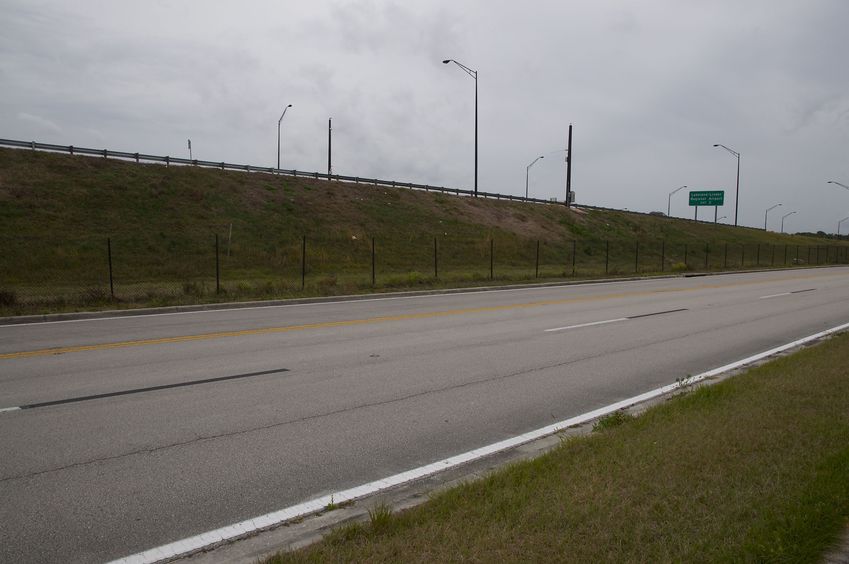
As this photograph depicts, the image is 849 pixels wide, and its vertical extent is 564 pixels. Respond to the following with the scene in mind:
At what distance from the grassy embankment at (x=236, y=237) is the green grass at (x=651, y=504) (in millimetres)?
14605

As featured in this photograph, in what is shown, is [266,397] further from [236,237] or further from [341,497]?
[236,237]

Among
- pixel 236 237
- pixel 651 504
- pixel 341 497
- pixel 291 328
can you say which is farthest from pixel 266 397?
pixel 236 237

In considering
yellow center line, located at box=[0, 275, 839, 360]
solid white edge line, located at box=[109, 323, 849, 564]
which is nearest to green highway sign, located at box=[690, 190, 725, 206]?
yellow center line, located at box=[0, 275, 839, 360]

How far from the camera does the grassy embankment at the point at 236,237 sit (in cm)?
2452

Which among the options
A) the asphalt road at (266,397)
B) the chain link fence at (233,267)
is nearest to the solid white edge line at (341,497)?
the asphalt road at (266,397)

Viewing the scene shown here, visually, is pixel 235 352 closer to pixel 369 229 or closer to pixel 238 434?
pixel 238 434

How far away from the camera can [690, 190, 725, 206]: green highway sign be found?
234 ft

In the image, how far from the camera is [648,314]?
15.8 metres

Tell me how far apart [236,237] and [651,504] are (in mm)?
34442

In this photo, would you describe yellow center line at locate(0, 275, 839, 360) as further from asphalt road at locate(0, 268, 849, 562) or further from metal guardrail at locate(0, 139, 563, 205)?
metal guardrail at locate(0, 139, 563, 205)

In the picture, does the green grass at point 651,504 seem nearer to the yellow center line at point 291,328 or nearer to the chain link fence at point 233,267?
the yellow center line at point 291,328

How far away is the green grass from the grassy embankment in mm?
14605

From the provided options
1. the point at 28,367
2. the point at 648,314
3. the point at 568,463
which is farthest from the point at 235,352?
the point at 648,314

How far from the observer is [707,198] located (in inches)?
2859
